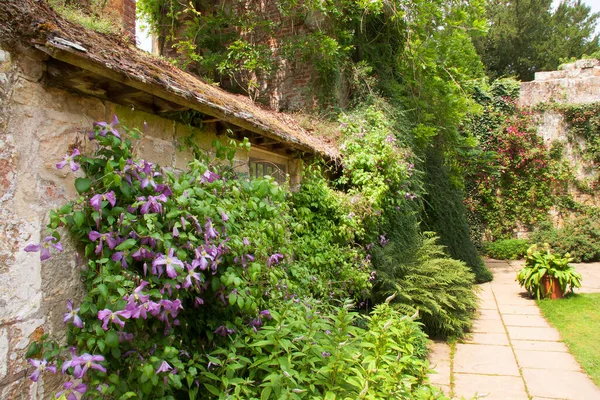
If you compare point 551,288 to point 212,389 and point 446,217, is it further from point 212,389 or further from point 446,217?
point 212,389

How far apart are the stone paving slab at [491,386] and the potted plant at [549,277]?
3788 mm

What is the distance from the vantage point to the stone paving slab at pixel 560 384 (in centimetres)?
418

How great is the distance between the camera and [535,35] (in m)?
23.7

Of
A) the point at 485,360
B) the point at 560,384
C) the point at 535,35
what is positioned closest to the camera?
the point at 560,384

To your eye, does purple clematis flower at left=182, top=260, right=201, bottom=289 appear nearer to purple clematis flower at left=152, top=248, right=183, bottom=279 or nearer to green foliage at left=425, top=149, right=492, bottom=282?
purple clematis flower at left=152, top=248, right=183, bottom=279

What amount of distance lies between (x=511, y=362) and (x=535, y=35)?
24.0 meters

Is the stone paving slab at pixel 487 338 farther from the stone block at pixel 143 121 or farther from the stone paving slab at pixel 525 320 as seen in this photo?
the stone block at pixel 143 121

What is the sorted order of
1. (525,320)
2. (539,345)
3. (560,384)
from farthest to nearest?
(525,320) < (539,345) < (560,384)

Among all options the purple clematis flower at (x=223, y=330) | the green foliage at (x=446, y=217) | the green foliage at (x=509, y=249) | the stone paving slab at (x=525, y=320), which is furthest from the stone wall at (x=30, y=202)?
the green foliage at (x=509, y=249)

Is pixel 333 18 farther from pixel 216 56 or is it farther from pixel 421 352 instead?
pixel 421 352

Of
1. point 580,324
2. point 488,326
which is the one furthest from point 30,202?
point 580,324

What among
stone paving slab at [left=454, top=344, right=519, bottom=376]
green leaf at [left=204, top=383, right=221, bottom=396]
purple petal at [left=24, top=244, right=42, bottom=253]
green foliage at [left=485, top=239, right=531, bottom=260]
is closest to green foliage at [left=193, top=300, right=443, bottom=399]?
green leaf at [left=204, top=383, right=221, bottom=396]

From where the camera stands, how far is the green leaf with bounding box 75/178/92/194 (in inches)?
91.7

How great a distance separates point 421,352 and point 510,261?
9.12 m
